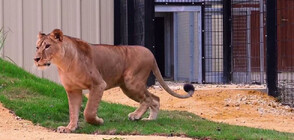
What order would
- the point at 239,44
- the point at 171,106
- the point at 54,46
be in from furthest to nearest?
the point at 239,44 → the point at 171,106 → the point at 54,46

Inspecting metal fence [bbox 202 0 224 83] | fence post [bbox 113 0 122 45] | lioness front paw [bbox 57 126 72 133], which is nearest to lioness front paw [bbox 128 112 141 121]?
lioness front paw [bbox 57 126 72 133]

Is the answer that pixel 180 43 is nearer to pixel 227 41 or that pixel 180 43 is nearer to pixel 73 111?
pixel 227 41

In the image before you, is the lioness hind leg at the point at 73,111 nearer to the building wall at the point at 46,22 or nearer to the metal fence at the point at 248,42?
the building wall at the point at 46,22

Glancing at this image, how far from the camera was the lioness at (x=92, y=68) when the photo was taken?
28.1 feet

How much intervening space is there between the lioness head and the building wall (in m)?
6.81

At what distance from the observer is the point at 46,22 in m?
16.0

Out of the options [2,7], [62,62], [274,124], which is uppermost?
[2,7]

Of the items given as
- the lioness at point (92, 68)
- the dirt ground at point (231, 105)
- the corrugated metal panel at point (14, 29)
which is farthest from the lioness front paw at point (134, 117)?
the corrugated metal panel at point (14, 29)

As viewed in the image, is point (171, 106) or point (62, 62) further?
point (171, 106)

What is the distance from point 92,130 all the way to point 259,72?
330 inches

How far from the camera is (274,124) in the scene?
11.6 m

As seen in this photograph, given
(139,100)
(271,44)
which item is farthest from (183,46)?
(139,100)

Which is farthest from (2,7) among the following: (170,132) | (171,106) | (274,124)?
(170,132)

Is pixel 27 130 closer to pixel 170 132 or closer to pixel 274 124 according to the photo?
pixel 170 132
